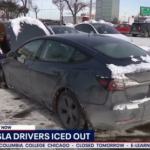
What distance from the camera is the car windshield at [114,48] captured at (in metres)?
3.87

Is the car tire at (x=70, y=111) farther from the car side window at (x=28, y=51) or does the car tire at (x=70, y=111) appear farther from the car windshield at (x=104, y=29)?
the car windshield at (x=104, y=29)

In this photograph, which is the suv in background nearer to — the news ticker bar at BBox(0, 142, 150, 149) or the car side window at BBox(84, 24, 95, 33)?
the car side window at BBox(84, 24, 95, 33)

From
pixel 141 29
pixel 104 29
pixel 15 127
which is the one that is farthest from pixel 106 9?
pixel 15 127

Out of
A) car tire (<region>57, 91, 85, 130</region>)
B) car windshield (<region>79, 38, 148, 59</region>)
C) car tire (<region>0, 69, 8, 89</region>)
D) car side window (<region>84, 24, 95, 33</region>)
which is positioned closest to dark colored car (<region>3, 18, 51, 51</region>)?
car tire (<region>0, 69, 8, 89</region>)

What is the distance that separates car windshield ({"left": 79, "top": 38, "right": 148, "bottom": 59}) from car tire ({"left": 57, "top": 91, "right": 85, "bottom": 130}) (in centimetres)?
82

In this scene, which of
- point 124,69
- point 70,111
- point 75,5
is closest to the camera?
point 124,69

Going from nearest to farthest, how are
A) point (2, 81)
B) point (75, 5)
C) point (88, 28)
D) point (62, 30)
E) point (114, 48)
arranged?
point (114, 48)
point (2, 81)
point (62, 30)
point (88, 28)
point (75, 5)

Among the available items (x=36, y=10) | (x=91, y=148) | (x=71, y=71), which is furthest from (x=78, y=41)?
(x=36, y=10)

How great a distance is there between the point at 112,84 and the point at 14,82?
111 inches

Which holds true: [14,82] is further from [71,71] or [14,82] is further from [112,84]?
[112,84]

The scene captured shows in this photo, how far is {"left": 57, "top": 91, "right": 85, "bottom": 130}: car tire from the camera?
3694 mm

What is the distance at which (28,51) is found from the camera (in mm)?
5078

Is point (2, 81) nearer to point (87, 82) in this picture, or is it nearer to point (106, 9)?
point (87, 82)

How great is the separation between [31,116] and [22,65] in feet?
3.51
